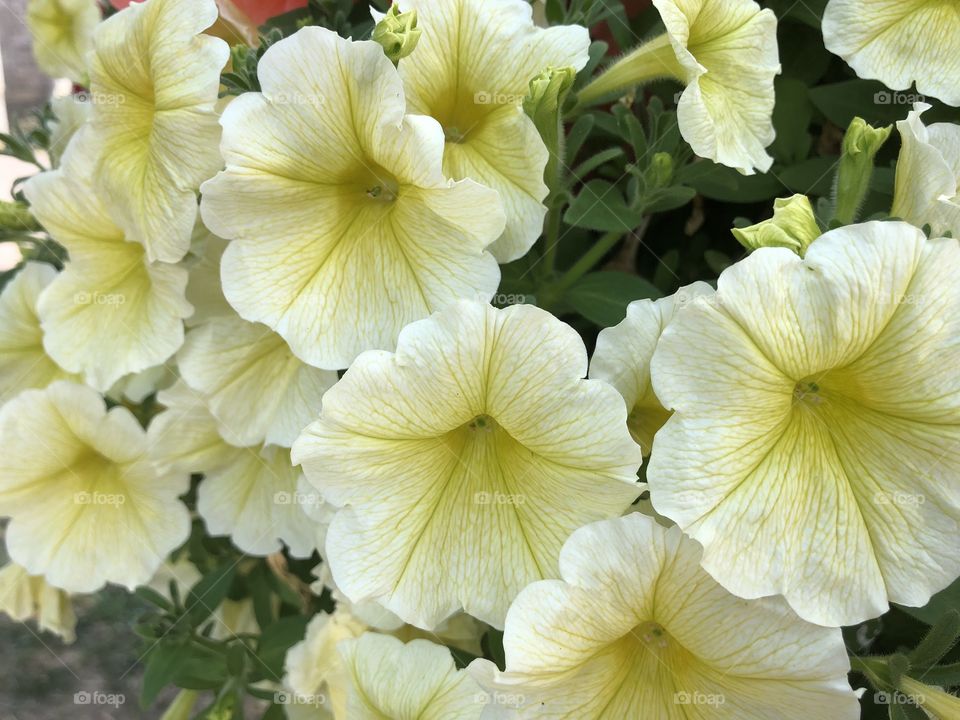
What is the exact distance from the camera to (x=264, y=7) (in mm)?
675

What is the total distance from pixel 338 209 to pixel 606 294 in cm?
20

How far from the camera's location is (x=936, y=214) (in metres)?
0.48

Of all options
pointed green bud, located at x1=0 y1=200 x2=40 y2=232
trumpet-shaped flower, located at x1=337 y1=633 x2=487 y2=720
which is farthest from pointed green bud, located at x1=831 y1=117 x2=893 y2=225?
pointed green bud, located at x1=0 y1=200 x2=40 y2=232

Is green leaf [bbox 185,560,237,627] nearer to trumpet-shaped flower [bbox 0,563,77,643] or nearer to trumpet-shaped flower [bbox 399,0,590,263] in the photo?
trumpet-shaped flower [bbox 0,563,77,643]

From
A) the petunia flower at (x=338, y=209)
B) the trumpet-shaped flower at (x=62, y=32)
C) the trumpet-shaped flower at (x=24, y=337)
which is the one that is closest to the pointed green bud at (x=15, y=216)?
the trumpet-shaped flower at (x=24, y=337)

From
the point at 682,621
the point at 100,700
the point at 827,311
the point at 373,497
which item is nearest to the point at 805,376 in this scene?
the point at 827,311

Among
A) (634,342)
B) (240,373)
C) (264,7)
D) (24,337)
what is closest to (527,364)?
(634,342)

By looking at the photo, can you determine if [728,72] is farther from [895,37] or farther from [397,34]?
[397,34]

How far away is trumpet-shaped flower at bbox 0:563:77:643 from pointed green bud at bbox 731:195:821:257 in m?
0.75

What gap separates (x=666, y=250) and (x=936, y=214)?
0.93ft

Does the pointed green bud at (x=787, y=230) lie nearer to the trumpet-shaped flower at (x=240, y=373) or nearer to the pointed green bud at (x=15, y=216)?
the trumpet-shaped flower at (x=240, y=373)

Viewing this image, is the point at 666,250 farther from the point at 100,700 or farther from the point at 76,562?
the point at 100,700

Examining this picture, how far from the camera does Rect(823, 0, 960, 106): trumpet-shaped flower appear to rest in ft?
1.80

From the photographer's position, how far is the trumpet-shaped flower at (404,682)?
55 centimetres
